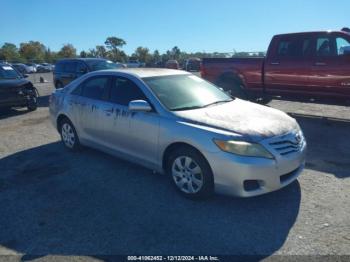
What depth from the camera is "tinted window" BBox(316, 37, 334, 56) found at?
8016 millimetres

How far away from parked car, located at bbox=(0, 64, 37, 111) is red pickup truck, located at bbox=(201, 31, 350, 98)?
19.0 feet

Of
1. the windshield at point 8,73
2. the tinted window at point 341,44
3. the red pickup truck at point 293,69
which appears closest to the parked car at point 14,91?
the windshield at point 8,73

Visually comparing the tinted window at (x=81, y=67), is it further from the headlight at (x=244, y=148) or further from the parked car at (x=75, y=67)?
the headlight at (x=244, y=148)

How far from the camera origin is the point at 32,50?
9038 centimetres

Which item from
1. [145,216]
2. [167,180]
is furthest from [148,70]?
[145,216]

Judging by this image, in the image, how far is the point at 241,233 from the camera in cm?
342

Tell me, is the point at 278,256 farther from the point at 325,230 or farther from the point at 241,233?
the point at 325,230

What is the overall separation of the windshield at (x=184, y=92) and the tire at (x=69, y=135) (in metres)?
2.08

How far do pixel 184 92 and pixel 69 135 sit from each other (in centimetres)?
264

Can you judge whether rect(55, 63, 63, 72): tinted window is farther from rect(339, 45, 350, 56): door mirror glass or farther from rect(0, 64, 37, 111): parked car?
rect(339, 45, 350, 56): door mirror glass

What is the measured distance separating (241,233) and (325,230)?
2.92ft

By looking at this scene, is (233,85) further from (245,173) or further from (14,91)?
(14,91)

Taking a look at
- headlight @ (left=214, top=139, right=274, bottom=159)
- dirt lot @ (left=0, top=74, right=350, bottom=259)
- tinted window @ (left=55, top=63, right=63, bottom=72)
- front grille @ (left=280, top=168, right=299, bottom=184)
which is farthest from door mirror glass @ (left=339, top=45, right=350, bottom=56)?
tinted window @ (left=55, top=63, right=63, bottom=72)

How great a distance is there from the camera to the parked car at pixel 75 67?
13711mm
